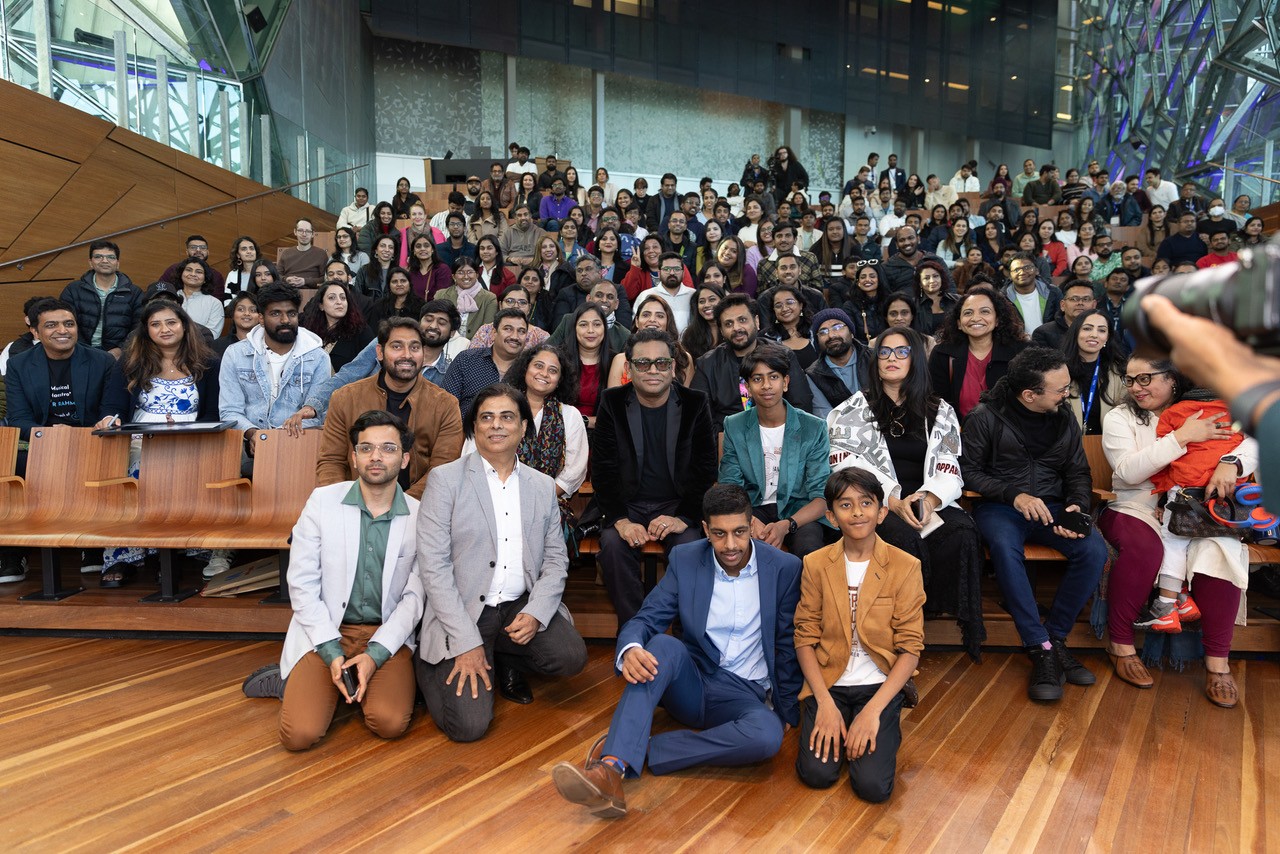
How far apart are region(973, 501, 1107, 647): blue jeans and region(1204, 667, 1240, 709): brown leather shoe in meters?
0.47

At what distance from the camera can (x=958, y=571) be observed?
3.22m

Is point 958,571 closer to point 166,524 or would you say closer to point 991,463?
point 991,463

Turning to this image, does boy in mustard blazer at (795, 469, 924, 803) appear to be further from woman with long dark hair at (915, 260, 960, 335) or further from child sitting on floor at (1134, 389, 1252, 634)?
woman with long dark hair at (915, 260, 960, 335)

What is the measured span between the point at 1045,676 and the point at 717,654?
4.13ft

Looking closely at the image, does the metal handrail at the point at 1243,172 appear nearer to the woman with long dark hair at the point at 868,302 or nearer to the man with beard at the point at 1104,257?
the man with beard at the point at 1104,257

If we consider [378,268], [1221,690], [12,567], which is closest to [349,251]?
[378,268]

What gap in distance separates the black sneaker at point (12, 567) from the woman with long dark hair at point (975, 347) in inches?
173

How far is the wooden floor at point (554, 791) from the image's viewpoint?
6.99ft

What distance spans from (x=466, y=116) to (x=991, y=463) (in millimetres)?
14883

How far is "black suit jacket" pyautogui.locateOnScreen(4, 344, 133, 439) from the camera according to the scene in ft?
13.4

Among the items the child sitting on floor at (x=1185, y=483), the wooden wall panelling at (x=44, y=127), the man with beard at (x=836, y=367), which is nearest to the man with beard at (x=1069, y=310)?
the man with beard at (x=836, y=367)

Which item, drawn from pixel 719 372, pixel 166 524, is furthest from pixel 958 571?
pixel 166 524

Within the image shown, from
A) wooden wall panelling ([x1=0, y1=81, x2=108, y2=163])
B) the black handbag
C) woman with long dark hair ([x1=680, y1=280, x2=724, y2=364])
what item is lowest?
the black handbag

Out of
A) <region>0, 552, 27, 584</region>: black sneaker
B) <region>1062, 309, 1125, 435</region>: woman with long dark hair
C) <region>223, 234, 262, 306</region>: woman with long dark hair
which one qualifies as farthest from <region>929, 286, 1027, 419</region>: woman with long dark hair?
<region>223, 234, 262, 306</region>: woman with long dark hair
